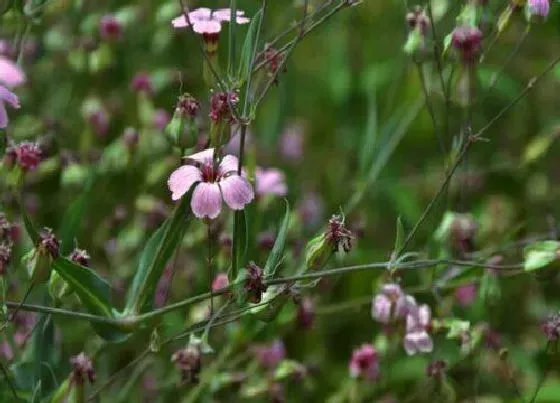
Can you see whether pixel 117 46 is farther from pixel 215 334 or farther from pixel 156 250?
pixel 156 250

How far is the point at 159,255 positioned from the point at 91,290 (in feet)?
0.26

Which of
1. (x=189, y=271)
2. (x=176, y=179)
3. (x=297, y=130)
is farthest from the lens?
(x=297, y=130)

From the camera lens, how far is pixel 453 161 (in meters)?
1.25

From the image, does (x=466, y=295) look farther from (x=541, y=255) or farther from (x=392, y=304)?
(x=541, y=255)

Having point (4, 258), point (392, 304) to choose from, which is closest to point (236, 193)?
point (4, 258)

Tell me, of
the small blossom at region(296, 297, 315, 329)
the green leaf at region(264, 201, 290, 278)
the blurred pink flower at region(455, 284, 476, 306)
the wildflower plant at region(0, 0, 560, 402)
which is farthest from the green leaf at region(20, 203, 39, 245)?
the blurred pink flower at region(455, 284, 476, 306)

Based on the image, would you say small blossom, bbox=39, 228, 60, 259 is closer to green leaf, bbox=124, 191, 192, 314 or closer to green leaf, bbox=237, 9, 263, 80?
green leaf, bbox=124, 191, 192, 314

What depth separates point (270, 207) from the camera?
4.94ft

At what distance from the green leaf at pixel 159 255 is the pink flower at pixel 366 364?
0.37 meters

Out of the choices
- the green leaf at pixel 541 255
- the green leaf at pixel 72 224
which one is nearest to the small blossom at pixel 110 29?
the green leaf at pixel 72 224

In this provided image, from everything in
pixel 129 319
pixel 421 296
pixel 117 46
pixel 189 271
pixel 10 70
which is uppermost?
pixel 10 70

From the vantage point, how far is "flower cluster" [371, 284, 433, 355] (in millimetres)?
1272

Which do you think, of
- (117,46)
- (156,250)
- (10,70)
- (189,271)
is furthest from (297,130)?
(10,70)

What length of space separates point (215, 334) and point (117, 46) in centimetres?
48
